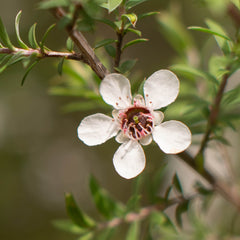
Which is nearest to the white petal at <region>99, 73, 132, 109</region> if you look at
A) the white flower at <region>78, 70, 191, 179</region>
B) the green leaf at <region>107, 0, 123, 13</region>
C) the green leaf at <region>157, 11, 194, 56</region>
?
the white flower at <region>78, 70, 191, 179</region>

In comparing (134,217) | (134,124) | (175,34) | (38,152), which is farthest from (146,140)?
(38,152)

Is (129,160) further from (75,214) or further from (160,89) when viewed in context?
(75,214)

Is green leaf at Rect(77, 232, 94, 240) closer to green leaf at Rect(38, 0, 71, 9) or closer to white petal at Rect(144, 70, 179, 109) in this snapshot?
white petal at Rect(144, 70, 179, 109)

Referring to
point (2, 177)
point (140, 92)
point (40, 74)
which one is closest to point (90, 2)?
point (140, 92)

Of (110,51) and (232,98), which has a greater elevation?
(110,51)

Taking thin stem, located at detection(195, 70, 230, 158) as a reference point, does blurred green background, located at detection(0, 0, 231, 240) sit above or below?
below

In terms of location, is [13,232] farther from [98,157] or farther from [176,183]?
[176,183]
